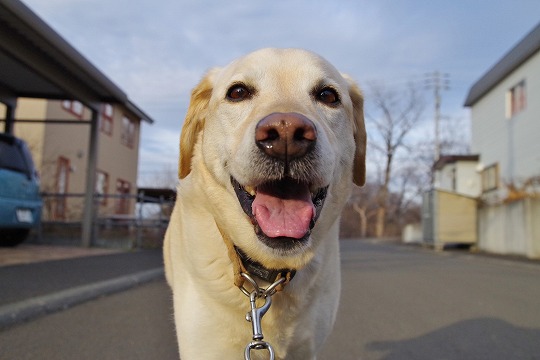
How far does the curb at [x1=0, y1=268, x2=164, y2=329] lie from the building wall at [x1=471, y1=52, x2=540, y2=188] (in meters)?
16.2

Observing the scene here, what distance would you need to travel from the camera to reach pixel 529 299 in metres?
6.52

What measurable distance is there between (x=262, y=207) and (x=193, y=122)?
98 cm

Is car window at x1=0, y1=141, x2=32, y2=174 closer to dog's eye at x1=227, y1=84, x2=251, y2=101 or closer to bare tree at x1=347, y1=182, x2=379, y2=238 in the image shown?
dog's eye at x1=227, y1=84, x2=251, y2=101

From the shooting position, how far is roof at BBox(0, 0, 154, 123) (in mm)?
7254

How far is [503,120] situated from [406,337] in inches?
785

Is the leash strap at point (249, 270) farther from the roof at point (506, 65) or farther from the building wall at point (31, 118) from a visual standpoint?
the roof at point (506, 65)

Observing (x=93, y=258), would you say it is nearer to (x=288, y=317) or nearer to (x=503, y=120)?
(x=288, y=317)

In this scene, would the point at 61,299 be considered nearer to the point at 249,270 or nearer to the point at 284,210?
the point at 249,270

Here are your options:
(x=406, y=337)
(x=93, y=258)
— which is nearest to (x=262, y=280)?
(x=406, y=337)

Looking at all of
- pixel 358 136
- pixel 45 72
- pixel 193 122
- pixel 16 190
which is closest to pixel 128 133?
pixel 16 190

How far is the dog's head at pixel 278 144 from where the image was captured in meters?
1.98

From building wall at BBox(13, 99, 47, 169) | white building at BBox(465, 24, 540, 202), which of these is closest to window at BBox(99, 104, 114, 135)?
building wall at BBox(13, 99, 47, 169)

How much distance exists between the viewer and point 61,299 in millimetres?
5000

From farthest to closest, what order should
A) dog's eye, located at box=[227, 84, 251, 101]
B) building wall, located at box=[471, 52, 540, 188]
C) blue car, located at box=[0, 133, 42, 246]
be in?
building wall, located at box=[471, 52, 540, 188], blue car, located at box=[0, 133, 42, 246], dog's eye, located at box=[227, 84, 251, 101]
